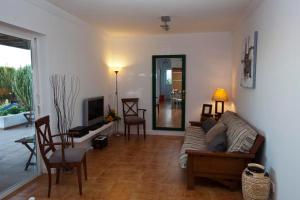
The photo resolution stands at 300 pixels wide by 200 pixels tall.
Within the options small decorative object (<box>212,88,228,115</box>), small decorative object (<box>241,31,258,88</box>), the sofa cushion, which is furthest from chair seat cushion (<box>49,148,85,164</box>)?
small decorative object (<box>212,88,228,115</box>)

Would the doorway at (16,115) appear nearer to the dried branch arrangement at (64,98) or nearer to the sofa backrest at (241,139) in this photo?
A: the dried branch arrangement at (64,98)

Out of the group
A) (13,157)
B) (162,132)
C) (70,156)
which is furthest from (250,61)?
(13,157)

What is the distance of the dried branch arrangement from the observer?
147 inches

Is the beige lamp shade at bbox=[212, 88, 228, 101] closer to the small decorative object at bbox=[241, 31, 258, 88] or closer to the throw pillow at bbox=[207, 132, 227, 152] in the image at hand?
the small decorative object at bbox=[241, 31, 258, 88]

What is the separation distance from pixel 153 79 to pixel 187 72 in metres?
0.86

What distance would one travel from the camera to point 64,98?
13.0 feet

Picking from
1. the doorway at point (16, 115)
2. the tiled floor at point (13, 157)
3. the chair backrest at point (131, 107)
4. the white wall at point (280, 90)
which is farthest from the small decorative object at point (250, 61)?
the tiled floor at point (13, 157)

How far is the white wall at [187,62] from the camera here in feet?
18.4

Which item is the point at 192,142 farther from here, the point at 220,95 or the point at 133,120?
→ the point at 133,120

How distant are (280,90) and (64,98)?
3.16 m

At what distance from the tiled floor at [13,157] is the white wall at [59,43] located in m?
0.50

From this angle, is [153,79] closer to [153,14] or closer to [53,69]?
[153,14]

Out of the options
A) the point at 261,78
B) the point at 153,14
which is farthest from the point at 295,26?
the point at 153,14

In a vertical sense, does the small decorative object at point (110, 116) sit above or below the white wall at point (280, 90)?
below
